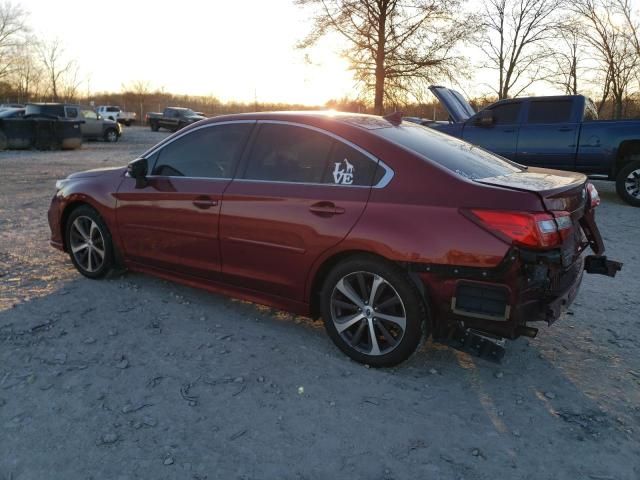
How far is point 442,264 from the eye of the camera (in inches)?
112

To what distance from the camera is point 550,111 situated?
32.4 ft

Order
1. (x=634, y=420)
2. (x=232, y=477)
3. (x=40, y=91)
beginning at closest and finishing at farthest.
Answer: (x=232, y=477)
(x=634, y=420)
(x=40, y=91)

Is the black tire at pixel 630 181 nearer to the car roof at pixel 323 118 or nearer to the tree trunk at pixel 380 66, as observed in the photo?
the car roof at pixel 323 118

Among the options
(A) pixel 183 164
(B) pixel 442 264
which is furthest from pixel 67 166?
(B) pixel 442 264

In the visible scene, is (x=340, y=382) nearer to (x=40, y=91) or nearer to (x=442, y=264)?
(x=442, y=264)

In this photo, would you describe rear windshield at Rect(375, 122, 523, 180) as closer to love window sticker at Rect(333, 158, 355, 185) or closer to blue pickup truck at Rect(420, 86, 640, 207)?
love window sticker at Rect(333, 158, 355, 185)

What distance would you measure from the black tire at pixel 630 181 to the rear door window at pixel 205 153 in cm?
800

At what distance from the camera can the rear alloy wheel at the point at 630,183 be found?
9.13m

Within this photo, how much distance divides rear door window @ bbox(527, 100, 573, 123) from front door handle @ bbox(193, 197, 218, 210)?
8.24 m

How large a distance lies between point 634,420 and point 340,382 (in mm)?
1584

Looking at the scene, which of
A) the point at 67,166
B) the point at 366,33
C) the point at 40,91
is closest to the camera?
the point at 67,166

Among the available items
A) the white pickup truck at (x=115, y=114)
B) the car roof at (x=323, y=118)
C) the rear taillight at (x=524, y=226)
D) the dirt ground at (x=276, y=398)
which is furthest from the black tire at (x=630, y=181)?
the white pickup truck at (x=115, y=114)

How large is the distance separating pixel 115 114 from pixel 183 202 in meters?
41.8

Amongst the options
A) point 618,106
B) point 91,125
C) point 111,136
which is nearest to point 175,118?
point 111,136
